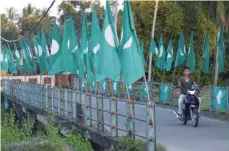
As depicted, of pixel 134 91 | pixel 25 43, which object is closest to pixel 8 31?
pixel 25 43

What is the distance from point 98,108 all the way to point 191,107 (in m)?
2.99

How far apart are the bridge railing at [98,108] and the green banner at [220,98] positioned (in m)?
2.52

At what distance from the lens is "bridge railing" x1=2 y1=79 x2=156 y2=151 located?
31.6 ft

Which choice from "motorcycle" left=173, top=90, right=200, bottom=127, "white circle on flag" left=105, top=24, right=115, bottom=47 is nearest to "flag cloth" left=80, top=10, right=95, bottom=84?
"motorcycle" left=173, top=90, right=200, bottom=127

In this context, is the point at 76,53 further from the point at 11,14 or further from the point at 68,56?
the point at 11,14

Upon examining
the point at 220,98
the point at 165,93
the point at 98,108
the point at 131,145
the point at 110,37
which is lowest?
the point at 131,145

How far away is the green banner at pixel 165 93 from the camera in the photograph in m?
22.3

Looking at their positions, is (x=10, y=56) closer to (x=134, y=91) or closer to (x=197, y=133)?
(x=134, y=91)

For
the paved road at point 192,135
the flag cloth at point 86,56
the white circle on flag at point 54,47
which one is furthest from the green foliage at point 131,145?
the white circle on flag at point 54,47

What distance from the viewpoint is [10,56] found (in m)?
33.6

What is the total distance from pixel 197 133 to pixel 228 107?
15.1 ft

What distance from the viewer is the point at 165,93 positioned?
22656mm

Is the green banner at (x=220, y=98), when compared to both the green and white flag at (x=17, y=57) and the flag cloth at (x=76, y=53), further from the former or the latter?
the green and white flag at (x=17, y=57)

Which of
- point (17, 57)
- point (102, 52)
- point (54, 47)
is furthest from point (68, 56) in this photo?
point (17, 57)
